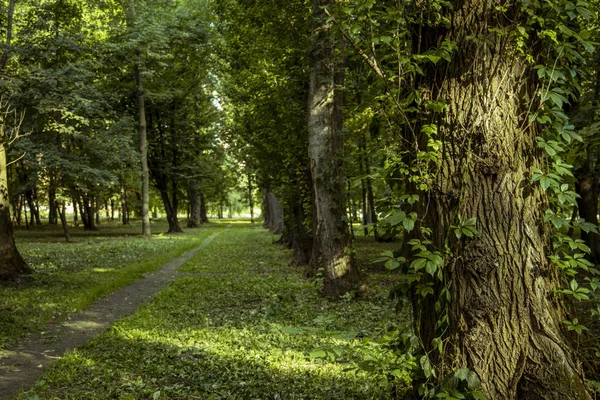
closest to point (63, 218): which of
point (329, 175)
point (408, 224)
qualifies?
point (329, 175)

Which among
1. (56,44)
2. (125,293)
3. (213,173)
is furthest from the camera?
(213,173)

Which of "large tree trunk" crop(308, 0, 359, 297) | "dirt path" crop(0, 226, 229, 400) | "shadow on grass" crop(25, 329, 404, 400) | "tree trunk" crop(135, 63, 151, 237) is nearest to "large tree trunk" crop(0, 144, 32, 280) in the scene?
"dirt path" crop(0, 226, 229, 400)

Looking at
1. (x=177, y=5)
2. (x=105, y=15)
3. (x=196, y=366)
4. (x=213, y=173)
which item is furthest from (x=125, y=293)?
(x=213, y=173)

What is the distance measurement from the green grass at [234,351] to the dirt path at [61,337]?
310 millimetres

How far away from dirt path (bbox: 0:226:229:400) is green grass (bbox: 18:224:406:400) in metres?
0.31

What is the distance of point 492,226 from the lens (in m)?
3.23

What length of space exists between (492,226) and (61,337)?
733 centimetres

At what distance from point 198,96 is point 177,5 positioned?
31.7 feet

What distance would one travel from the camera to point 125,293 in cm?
1228

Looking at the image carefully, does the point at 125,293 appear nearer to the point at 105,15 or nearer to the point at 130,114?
the point at 105,15

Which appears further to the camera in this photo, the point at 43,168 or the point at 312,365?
the point at 43,168

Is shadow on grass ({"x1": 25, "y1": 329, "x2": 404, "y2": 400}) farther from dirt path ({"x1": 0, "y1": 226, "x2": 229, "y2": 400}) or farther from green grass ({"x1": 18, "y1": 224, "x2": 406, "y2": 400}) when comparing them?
dirt path ({"x1": 0, "y1": 226, "x2": 229, "y2": 400})

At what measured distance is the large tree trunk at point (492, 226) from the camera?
3.16 metres

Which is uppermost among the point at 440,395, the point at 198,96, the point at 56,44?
the point at 198,96
